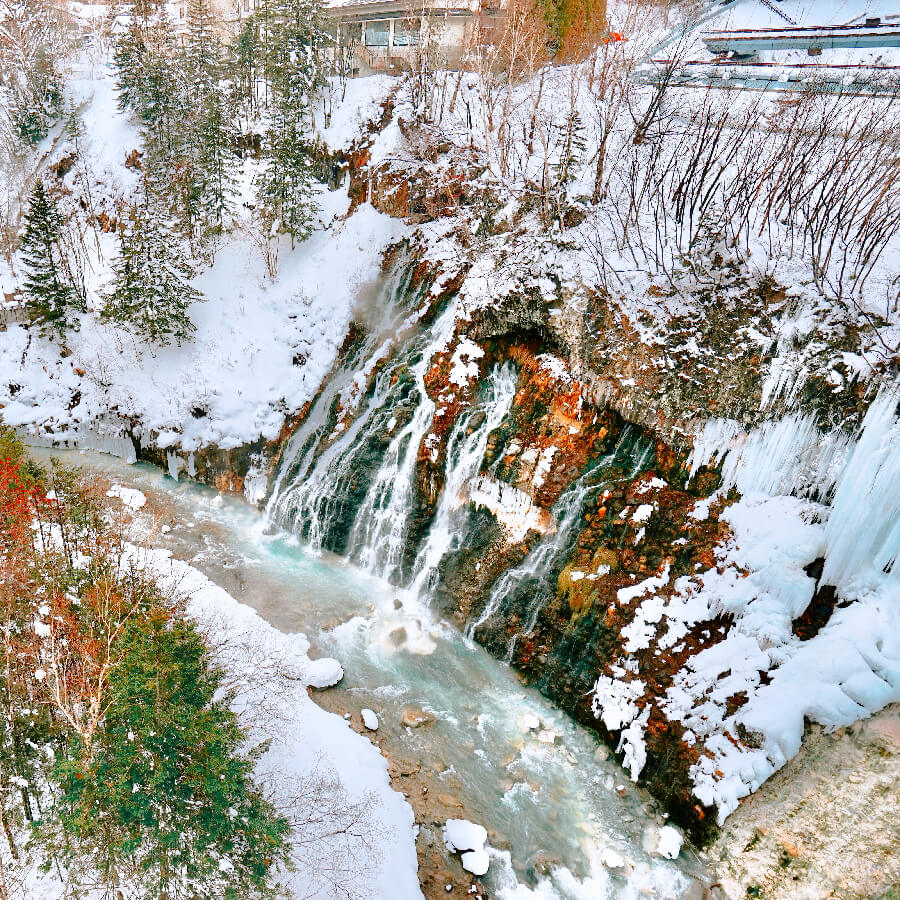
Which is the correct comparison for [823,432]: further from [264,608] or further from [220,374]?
[220,374]

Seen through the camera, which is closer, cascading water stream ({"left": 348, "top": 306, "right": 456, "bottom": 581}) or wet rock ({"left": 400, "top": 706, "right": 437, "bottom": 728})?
wet rock ({"left": 400, "top": 706, "right": 437, "bottom": 728})

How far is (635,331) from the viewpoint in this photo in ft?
52.7

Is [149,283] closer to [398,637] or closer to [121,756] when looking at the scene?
[398,637]

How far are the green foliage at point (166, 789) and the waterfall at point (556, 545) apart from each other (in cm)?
765

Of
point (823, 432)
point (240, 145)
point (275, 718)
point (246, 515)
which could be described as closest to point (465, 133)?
point (240, 145)

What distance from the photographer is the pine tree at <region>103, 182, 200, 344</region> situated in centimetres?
2222

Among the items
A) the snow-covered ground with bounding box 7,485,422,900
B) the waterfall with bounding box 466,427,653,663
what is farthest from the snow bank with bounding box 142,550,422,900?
the waterfall with bounding box 466,427,653,663

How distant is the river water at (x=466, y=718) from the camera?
11062mm

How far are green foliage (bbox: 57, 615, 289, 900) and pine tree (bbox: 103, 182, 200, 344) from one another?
1741 cm

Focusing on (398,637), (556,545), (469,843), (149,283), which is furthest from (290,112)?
(469,843)

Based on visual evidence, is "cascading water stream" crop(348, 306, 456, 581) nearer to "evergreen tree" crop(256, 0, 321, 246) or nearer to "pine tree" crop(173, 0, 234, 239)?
"evergreen tree" crop(256, 0, 321, 246)

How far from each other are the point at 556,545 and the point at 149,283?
18426 millimetres

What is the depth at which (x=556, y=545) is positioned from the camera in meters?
15.3

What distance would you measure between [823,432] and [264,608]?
47.4 feet
